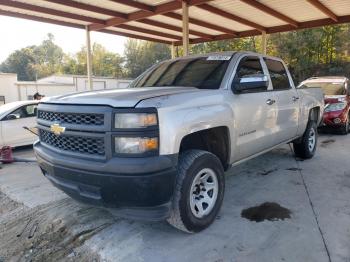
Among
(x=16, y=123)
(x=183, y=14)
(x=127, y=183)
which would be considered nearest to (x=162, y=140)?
(x=127, y=183)

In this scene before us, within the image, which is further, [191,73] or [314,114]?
[314,114]

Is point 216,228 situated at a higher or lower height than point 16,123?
lower

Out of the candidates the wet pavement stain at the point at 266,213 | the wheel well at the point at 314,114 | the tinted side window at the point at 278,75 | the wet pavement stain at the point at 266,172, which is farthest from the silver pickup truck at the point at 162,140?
the wheel well at the point at 314,114

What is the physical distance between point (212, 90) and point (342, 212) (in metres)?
2.09

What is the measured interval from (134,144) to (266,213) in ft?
6.56

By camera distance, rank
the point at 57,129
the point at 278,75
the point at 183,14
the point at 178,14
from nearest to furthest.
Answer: the point at 57,129 → the point at 278,75 → the point at 183,14 → the point at 178,14

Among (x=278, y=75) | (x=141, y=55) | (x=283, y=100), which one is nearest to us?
(x=283, y=100)

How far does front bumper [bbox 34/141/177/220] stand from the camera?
9.54 ft

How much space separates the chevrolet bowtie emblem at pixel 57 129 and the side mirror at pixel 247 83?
201 cm

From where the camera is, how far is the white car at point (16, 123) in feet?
27.9

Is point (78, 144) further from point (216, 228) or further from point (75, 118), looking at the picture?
point (216, 228)

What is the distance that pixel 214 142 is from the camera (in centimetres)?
403

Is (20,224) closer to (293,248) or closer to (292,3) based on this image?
(293,248)

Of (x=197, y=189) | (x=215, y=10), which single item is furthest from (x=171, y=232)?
(x=215, y=10)
